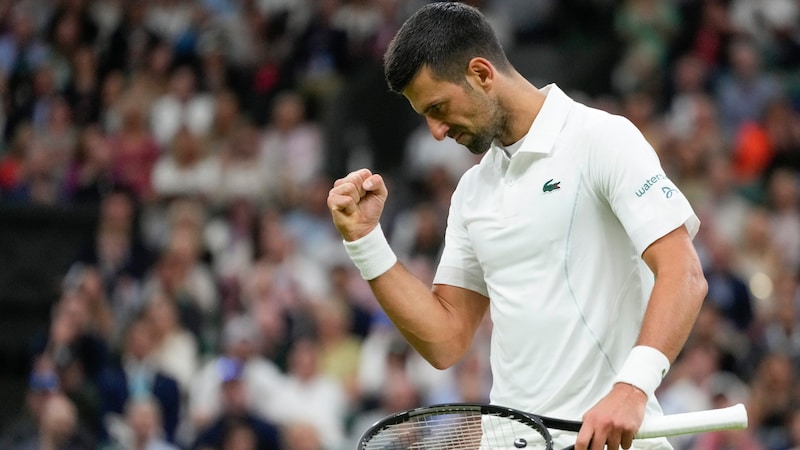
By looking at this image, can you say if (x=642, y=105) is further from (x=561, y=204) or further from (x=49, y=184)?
(x=561, y=204)

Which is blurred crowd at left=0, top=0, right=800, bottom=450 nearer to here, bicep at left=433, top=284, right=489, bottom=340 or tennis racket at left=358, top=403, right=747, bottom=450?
bicep at left=433, top=284, right=489, bottom=340

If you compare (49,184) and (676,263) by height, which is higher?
(49,184)

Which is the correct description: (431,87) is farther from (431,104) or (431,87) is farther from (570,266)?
(570,266)

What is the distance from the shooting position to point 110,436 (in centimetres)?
1046

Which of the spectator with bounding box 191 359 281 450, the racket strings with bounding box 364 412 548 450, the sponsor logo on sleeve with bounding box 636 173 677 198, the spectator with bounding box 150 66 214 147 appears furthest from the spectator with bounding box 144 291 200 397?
the sponsor logo on sleeve with bounding box 636 173 677 198

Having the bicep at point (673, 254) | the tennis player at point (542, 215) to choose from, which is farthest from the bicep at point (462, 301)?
the bicep at point (673, 254)

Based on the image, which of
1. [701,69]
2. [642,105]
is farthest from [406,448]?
[701,69]

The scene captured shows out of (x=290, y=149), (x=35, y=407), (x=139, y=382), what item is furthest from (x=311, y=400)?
(x=290, y=149)

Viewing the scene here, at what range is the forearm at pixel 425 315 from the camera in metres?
4.56

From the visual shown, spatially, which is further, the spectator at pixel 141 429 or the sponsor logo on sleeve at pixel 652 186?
the spectator at pixel 141 429

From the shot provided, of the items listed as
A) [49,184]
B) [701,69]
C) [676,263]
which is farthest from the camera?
[49,184]

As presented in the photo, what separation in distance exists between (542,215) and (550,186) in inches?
3.6

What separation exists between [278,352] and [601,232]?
699cm

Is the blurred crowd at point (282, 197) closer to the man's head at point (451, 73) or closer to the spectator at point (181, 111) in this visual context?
the spectator at point (181, 111)
